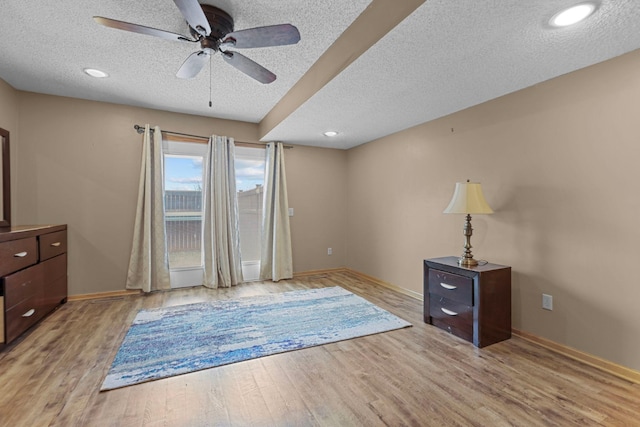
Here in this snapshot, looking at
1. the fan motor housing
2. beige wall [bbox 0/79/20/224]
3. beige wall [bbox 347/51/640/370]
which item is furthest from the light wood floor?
the fan motor housing

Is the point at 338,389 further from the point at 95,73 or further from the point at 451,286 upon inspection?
the point at 95,73

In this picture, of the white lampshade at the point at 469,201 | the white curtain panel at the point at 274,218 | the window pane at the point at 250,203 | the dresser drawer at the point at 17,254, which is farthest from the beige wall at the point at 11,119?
the white lampshade at the point at 469,201

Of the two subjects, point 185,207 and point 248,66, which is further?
point 185,207

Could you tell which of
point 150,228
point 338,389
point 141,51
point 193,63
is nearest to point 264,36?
point 193,63

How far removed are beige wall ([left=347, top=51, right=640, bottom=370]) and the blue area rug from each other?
1212 millimetres

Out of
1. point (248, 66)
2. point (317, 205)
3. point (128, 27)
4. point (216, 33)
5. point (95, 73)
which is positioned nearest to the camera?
point (128, 27)

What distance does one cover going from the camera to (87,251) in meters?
3.62

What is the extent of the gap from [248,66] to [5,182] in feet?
9.99

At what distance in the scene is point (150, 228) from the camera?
3.80 m

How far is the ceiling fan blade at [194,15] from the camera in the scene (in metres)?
1.54

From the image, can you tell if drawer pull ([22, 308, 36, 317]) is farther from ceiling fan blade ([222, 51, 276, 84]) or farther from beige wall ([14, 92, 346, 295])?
ceiling fan blade ([222, 51, 276, 84])

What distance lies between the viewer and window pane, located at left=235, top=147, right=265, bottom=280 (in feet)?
15.1

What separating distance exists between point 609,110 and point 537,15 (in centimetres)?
108

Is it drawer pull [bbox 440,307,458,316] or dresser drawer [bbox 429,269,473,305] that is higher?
dresser drawer [bbox 429,269,473,305]
